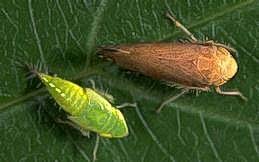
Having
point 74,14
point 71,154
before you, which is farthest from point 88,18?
point 71,154

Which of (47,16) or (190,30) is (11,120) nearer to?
(47,16)

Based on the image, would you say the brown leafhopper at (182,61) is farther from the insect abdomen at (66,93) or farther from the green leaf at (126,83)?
the insect abdomen at (66,93)

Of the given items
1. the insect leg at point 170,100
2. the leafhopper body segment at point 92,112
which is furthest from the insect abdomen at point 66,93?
the insect leg at point 170,100

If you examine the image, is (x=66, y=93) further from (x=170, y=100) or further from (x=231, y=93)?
(x=231, y=93)

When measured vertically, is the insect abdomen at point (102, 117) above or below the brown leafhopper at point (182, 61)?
below

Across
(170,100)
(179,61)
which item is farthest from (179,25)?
(170,100)
